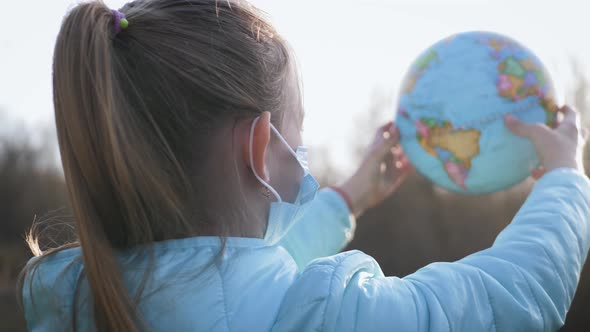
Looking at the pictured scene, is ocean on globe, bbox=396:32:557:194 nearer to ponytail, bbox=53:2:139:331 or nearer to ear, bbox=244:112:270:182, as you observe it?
ear, bbox=244:112:270:182

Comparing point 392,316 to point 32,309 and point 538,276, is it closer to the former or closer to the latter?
point 538,276

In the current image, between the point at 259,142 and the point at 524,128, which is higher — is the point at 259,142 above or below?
above

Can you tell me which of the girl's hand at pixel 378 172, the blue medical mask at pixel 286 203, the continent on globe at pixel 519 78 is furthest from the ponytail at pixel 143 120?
the continent on globe at pixel 519 78

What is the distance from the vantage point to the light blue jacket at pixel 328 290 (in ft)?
5.35

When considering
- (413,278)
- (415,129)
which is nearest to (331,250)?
(415,129)

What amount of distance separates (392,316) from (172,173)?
2.33 feet

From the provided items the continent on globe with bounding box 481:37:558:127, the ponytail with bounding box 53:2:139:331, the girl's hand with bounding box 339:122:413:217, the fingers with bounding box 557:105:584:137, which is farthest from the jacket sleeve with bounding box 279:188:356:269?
the ponytail with bounding box 53:2:139:331

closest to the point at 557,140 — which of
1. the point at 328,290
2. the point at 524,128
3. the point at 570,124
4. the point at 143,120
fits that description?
the point at 570,124

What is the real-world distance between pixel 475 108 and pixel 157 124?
187 cm

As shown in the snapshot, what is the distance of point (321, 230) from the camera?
3029 mm

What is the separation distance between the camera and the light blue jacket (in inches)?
64.2

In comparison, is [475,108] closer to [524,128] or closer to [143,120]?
[524,128]

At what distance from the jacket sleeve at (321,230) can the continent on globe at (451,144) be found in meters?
0.55

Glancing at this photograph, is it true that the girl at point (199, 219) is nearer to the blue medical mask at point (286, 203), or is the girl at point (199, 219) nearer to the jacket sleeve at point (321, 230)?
the blue medical mask at point (286, 203)
